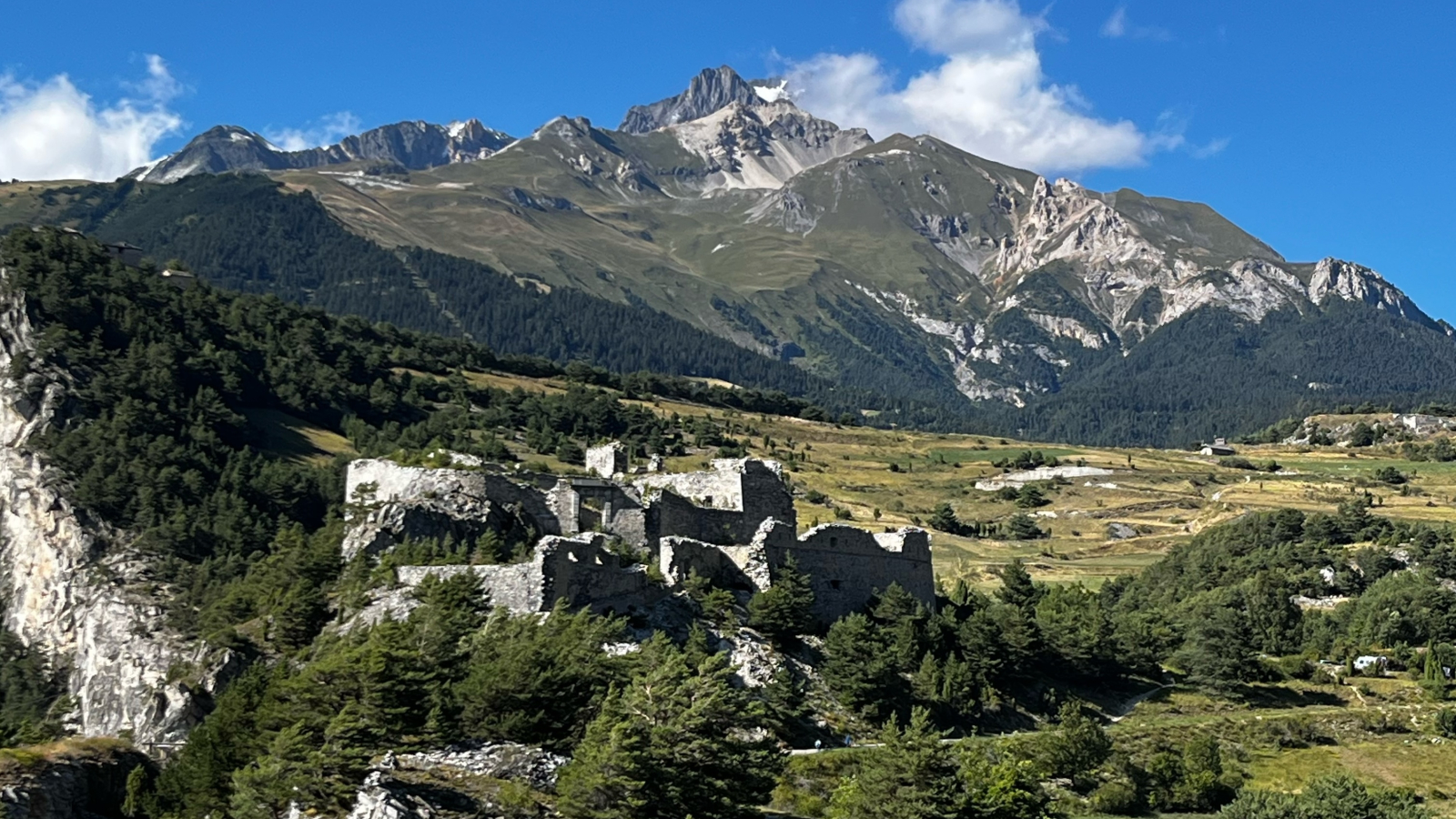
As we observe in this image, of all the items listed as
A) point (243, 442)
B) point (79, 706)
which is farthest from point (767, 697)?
point (243, 442)

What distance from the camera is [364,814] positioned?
33781 millimetres

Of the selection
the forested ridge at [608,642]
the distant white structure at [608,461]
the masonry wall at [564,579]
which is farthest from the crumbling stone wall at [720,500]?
the distant white structure at [608,461]

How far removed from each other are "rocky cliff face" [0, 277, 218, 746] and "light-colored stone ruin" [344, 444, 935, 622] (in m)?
9.75

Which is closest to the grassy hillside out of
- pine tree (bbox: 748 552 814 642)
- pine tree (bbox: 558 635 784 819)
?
pine tree (bbox: 748 552 814 642)

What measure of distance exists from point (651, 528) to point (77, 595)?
44.3m

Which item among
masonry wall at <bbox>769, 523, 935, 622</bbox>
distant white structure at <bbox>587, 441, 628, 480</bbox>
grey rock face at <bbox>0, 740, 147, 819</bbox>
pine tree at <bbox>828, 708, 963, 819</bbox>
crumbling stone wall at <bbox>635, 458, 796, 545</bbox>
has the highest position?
distant white structure at <bbox>587, 441, 628, 480</bbox>

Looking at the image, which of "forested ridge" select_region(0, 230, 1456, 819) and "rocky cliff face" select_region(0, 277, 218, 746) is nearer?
"forested ridge" select_region(0, 230, 1456, 819)

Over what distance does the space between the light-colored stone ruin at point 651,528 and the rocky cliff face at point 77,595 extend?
975cm

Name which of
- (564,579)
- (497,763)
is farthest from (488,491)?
(497,763)

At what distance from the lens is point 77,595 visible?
84938mm

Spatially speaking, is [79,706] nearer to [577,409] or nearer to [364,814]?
[364,814]

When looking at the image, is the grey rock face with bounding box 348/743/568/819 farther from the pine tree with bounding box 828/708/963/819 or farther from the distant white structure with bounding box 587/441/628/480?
the distant white structure with bounding box 587/441/628/480

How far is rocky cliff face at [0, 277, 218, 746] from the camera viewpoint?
6116cm

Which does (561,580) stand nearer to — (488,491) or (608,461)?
(488,491)
